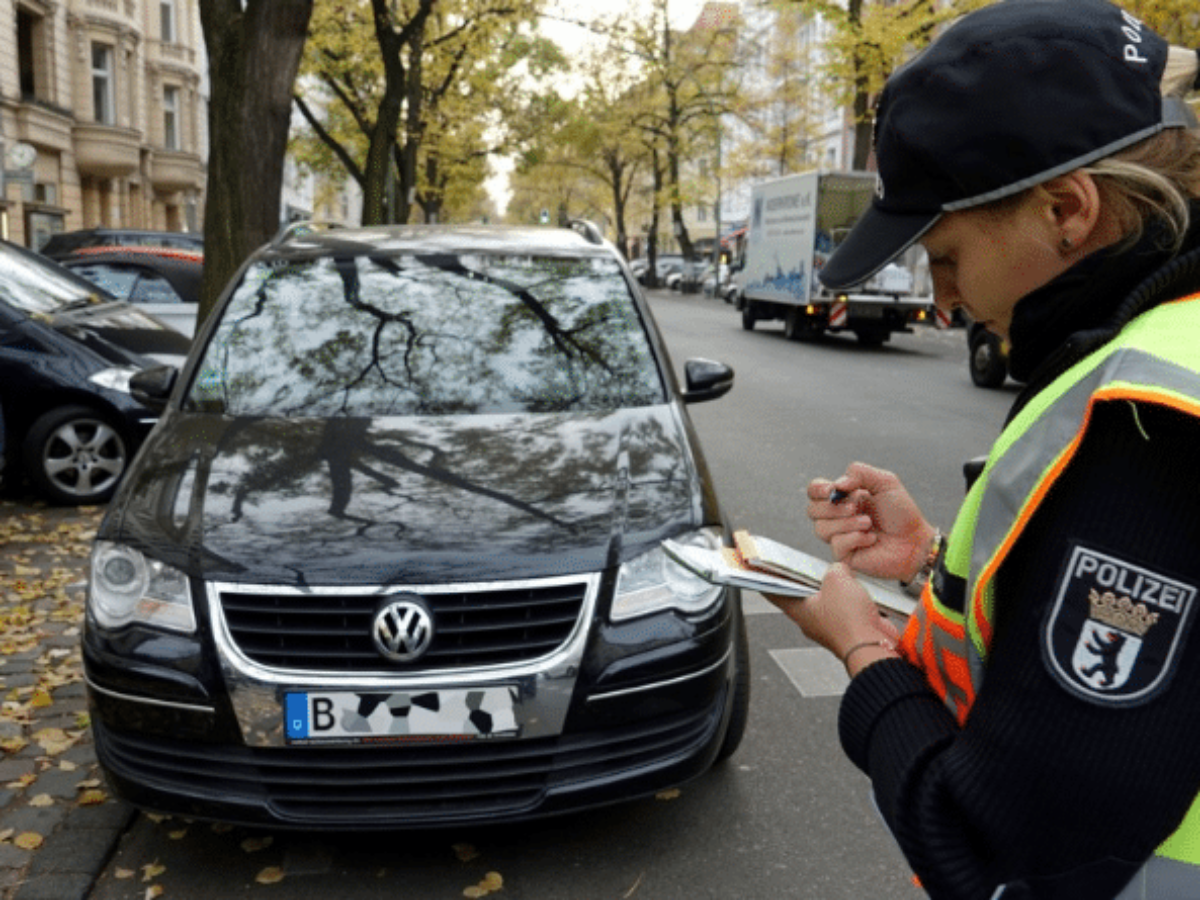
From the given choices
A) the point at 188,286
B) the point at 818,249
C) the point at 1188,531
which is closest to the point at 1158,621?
the point at 1188,531

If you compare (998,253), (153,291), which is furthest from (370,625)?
(153,291)

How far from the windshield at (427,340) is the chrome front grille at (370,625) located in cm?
106

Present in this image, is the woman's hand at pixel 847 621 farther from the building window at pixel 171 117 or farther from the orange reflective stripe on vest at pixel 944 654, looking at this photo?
the building window at pixel 171 117

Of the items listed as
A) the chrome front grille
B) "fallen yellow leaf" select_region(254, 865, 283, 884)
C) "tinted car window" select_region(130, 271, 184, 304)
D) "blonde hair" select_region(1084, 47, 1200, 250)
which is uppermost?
"blonde hair" select_region(1084, 47, 1200, 250)

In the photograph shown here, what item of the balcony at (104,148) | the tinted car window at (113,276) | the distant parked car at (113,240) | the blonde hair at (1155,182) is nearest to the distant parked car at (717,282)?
the balcony at (104,148)

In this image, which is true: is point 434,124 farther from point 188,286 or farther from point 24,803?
point 24,803

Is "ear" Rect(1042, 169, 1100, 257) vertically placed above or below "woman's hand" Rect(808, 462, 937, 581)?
above

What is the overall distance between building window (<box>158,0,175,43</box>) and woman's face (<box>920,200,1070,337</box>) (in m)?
44.7

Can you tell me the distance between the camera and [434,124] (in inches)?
1254

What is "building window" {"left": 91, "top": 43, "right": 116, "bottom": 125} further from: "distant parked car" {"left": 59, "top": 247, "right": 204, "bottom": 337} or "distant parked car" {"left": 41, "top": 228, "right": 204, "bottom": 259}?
"distant parked car" {"left": 59, "top": 247, "right": 204, "bottom": 337}

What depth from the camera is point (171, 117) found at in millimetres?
41906

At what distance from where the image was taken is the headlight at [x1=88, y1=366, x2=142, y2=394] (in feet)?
26.2

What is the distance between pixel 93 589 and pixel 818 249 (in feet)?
64.7

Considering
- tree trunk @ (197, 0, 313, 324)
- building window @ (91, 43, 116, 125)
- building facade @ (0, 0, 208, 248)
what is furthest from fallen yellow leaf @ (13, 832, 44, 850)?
building window @ (91, 43, 116, 125)
